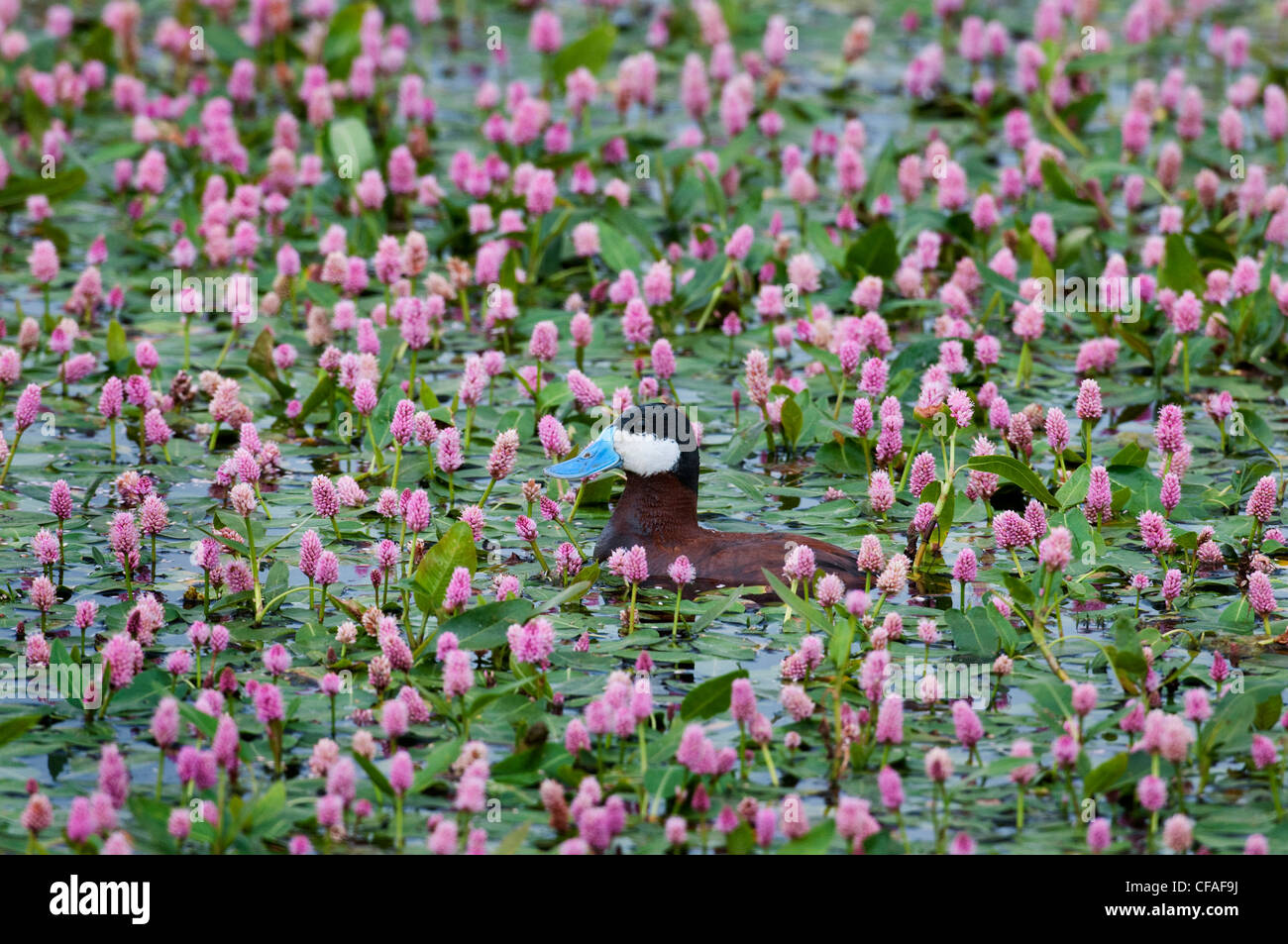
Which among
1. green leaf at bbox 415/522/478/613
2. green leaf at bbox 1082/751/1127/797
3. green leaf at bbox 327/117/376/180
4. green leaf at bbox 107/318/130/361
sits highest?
green leaf at bbox 327/117/376/180

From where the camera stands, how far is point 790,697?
5.54 metres

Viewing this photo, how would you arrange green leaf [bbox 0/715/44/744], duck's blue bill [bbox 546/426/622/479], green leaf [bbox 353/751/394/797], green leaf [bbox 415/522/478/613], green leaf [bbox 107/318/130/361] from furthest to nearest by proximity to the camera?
green leaf [bbox 107/318/130/361], duck's blue bill [bbox 546/426/622/479], green leaf [bbox 415/522/478/613], green leaf [bbox 0/715/44/744], green leaf [bbox 353/751/394/797]

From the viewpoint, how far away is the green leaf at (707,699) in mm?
5578

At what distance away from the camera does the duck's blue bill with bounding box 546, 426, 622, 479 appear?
23.9 ft

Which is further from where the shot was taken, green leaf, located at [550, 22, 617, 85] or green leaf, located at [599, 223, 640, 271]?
green leaf, located at [550, 22, 617, 85]

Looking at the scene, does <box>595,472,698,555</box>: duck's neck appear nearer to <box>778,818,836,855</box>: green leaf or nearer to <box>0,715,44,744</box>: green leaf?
<box>778,818,836,855</box>: green leaf

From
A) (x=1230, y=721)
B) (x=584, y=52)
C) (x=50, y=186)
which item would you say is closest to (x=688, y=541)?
(x=1230, y=721)

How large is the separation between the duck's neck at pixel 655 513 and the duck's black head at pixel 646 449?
0.11 feet

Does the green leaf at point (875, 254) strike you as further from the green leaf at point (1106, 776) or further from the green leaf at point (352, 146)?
the green leaf at point (1106, 776)

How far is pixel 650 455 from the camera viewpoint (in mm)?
7180

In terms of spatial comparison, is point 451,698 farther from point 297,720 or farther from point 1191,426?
point 1191,426

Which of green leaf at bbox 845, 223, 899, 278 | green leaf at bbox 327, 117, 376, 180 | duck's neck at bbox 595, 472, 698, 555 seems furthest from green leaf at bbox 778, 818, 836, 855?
green leaf at bbox 327, 117, 376, 180

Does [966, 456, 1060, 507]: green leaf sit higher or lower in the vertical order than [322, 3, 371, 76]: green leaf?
lower

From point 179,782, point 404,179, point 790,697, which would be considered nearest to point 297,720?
point 179,782
